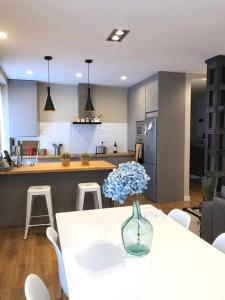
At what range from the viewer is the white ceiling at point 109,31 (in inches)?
93.1

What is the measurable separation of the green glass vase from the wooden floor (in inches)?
46.6

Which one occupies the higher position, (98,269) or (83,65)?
(83,65)

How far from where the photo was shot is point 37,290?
47.2 inches

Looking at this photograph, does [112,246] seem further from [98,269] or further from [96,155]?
[96,155]

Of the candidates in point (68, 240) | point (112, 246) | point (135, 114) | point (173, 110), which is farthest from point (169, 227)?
point (135, 114)

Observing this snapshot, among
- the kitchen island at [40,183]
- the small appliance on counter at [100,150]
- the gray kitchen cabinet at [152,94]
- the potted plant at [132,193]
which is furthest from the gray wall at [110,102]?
the potted plant at [132,193]

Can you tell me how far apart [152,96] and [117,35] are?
2287 mm

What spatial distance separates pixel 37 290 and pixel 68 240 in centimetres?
48

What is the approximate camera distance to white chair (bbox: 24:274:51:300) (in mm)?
1094

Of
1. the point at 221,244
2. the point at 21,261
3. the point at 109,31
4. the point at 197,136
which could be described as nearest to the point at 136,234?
the point at 221,244

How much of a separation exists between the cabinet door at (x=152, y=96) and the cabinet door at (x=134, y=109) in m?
0.25

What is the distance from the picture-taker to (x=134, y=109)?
243 inches

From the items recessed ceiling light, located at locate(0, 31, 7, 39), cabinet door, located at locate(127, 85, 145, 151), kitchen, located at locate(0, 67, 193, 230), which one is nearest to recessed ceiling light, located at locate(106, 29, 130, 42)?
recessed ceiling light, located at locate(0, 31, 7, 39)

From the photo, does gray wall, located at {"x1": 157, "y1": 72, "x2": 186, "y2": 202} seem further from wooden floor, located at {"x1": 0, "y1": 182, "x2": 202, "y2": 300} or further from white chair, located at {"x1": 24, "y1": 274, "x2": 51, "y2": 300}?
white chair, located at {"x1": 24, "y1": 274, "x2": 51, "y2": 300}
